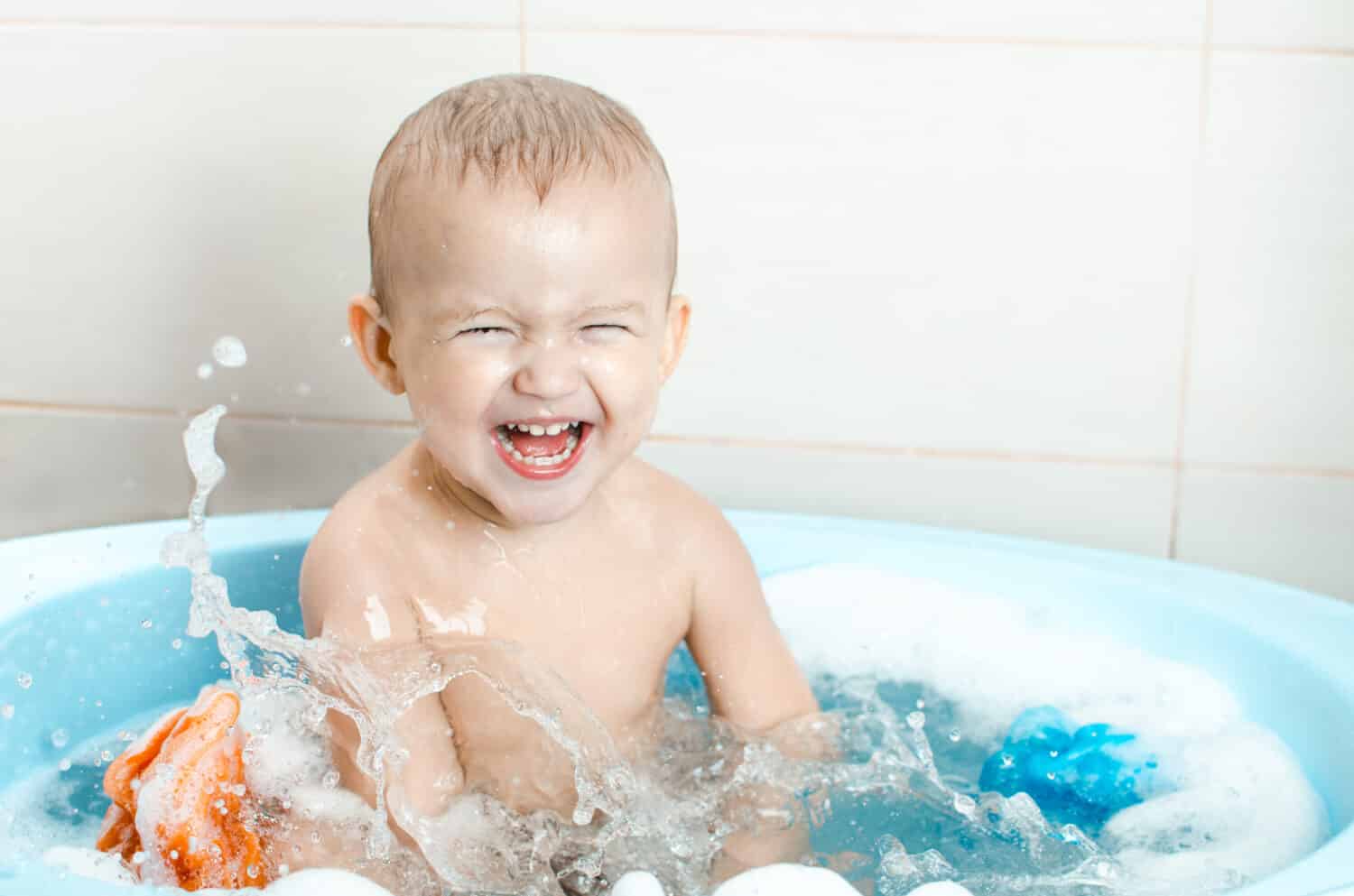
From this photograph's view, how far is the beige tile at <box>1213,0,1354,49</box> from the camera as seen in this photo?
5.15ft

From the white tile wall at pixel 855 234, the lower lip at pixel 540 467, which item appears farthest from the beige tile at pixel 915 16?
the lower lip at pixel 540 467

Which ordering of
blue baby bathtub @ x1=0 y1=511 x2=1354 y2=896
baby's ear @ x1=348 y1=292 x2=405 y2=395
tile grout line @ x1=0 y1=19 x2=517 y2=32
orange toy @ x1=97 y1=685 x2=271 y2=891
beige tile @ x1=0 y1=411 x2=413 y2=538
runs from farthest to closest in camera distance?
1. beige tile @ x1=0 y1=411 x2=413 y2=538
2. tile grout line @ x1=0 y1=19 x2=517 y2=32
3. blue baby bathtub @ x1=0 y1=511 x2=1354 y2=896
4. baby's ear @ x1=348 y1=292 x2=405 y2=395
5. orange toy @ x1=97 y1=685 x2=271 y2=891

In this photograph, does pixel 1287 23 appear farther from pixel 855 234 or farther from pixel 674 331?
pixel 674 331

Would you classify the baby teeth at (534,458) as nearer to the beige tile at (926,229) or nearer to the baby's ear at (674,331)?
the baby's ear at (674,331)

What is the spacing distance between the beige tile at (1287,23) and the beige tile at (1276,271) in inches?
0.8

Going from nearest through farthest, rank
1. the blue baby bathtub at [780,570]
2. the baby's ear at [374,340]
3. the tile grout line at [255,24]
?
the baby's ear at [374,340]
the blue baby bathtub at [780,570]
the tile grout line at [255,24]

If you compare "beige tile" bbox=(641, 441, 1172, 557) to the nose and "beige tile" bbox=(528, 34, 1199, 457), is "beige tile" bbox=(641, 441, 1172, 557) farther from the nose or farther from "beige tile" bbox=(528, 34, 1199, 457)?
the nose

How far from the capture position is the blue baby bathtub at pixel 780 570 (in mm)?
1273

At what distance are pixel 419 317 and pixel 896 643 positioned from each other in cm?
63

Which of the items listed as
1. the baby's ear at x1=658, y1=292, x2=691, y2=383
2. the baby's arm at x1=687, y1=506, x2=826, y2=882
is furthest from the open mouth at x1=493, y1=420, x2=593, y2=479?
the baby's arm at x1=687, y1=506, x2=826, y2=882

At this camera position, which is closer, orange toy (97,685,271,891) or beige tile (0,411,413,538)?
orange toy (97,685,271,891)

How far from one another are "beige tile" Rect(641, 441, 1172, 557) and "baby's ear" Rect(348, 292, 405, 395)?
2.02 ft

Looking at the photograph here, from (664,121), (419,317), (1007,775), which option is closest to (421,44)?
(664,121)

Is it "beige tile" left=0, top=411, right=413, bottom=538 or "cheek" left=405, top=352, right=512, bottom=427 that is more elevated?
"cheek" left=405, top=352, right=512, bottom=427
